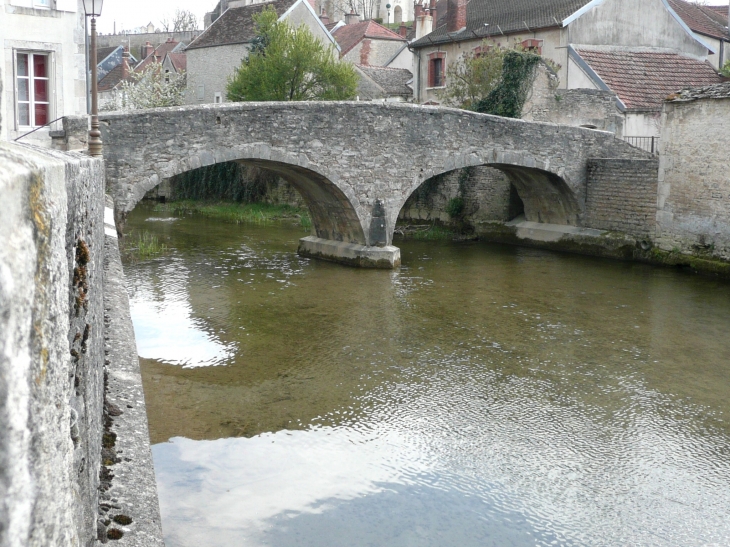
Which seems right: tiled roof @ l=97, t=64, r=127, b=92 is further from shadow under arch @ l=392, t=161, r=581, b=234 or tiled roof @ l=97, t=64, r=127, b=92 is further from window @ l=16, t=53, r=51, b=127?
window @ l=16, t=53, r=51, b=127

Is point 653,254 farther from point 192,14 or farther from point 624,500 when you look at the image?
point 192,14

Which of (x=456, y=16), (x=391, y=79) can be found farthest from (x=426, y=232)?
(x=391, y=79)

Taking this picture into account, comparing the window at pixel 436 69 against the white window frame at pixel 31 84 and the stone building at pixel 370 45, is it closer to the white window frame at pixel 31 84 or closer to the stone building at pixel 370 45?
the stone building at pixel 370 45

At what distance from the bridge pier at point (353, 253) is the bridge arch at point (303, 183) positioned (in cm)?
17

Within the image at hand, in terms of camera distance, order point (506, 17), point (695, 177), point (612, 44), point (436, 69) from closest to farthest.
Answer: point (695, 177) → point (612, 44) → point (506, 17) → point (436, 69)

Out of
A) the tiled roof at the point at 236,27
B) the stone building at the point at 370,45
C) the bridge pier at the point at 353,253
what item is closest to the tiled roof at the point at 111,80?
the tiled roof at the point at 236,27

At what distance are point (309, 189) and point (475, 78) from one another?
20.6 feet

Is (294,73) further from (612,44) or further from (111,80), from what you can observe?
(111,80)

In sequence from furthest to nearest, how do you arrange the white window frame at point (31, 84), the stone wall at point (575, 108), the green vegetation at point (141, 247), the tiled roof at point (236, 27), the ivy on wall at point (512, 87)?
the tiled roof at point (236, 27) < the stone wall at point (575, 108) < the ivy on wall at point (512, 87) < the green vegetation at point (141, 247) < the white window frame at point (31, 84)

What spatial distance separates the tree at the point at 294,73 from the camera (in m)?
19.5

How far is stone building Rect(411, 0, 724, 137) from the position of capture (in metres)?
18.2

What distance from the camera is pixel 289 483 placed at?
198 inches

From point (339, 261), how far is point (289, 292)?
2.61 metres

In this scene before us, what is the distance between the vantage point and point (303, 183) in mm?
13422
